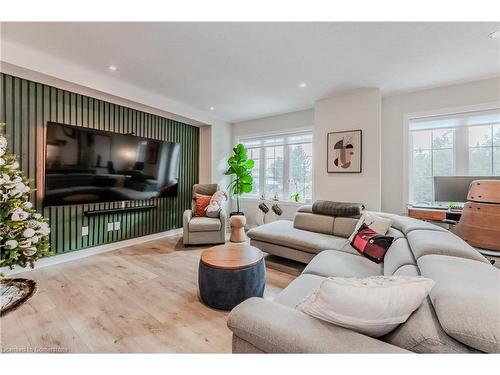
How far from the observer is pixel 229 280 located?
77.2 inches

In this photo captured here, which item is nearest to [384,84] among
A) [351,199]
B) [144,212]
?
[351,199]

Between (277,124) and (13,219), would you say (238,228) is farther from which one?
(13,219)

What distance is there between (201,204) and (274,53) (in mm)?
2698

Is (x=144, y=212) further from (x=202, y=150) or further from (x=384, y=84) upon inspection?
(x=384, y=84)

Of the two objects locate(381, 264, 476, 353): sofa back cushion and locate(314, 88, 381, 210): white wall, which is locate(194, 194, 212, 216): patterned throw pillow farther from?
locate(381, 264, 476, 353): sofa back cushion

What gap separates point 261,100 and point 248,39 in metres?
1.73

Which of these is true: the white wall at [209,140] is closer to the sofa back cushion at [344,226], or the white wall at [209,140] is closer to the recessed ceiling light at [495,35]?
the sofa back cushion at [344,226]

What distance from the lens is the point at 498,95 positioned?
9.48 ft

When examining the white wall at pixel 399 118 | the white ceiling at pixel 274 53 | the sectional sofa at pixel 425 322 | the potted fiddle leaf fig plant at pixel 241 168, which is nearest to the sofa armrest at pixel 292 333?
the sectional sofa at pixel 425 322

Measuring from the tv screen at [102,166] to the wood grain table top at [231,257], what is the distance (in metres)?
2.06

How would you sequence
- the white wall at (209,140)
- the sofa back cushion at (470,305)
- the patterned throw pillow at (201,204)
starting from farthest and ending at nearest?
the patterned throw pillow at (201,204), the white wall at (209,140), the sofa back cushion at (470,305)

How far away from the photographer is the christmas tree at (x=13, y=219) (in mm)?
2141

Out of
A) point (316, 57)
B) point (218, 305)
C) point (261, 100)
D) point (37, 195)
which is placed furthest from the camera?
point (261, 100)

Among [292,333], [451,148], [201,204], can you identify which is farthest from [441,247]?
[201,204]
